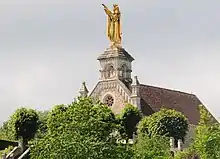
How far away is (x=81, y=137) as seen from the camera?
3753 cm

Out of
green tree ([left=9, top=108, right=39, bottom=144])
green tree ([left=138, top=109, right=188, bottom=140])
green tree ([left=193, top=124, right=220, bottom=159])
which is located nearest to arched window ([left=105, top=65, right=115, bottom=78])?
green tree ([left=138, top=109, right=188, bottom=140])

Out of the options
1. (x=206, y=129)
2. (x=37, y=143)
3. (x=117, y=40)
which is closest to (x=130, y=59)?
(x=117, y=40)

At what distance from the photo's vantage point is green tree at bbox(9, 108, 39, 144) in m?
69.0

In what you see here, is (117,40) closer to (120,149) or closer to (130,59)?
(130,59)

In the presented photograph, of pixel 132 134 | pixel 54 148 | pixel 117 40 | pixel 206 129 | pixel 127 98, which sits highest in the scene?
pixel 117 40

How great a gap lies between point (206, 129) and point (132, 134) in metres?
Answer: 20.5

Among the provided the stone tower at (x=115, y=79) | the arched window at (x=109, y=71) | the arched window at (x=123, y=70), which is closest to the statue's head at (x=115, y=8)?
the stone tower at (x=115, y=79)

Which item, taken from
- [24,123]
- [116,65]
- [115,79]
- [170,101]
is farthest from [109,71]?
[24,123]

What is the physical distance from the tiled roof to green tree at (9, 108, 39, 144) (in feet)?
56.5

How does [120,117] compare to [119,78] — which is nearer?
[120,117]

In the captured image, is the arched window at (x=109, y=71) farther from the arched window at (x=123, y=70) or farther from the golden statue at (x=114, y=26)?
the golden statue at (x=114, y=26)

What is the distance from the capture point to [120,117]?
240ft

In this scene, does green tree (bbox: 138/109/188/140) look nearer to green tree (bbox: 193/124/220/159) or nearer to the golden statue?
the golden statue

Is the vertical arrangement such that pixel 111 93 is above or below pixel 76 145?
above
